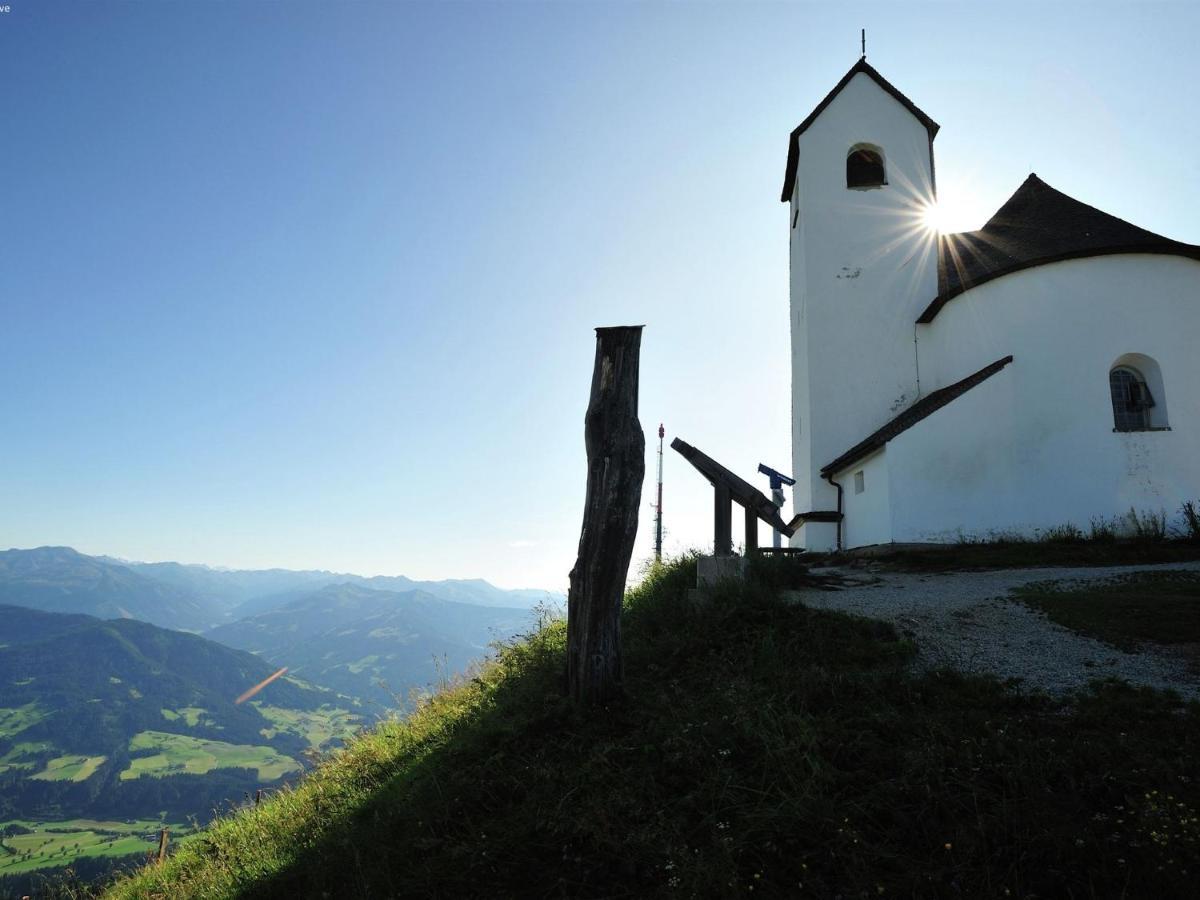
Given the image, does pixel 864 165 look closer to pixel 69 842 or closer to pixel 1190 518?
pixel 1190 518

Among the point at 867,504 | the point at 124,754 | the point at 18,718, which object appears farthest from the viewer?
the point at 18,718

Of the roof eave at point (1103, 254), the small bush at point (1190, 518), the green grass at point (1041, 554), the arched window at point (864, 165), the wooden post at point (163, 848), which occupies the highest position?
the arched window at point (864, 165)

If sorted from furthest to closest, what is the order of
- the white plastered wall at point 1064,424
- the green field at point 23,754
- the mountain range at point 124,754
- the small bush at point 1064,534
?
the green field at point 23,754 < the mountain range at point 124,754 < the white plastered wall at point 1064,424 < the small bush at point 1064,534

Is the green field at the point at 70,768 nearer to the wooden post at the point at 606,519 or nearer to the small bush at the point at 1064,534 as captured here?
the wooden post at the point at 606,519

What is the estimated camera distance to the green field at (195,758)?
137 metres

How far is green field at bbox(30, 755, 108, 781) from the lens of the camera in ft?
440

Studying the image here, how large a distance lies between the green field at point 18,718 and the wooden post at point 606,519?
220060 millimetres

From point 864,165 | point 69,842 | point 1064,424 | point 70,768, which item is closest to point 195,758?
point 70,768

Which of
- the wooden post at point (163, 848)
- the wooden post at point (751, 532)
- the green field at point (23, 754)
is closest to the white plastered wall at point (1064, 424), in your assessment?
the wooden post at point (751, 532)

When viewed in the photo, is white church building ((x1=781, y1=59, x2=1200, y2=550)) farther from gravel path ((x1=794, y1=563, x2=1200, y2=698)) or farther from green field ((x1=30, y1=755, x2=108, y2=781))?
green field ((x1=30, y1=755, x2=108, y2=781))

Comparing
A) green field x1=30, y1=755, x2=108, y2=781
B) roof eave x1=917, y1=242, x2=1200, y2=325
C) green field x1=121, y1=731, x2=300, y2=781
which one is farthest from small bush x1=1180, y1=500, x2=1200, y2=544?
green field x1=30, y1=755, x2=108, y2=781

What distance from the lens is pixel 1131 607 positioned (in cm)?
753

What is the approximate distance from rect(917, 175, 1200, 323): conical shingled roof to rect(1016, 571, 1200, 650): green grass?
7894 millimetres

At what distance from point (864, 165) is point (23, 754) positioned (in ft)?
672
